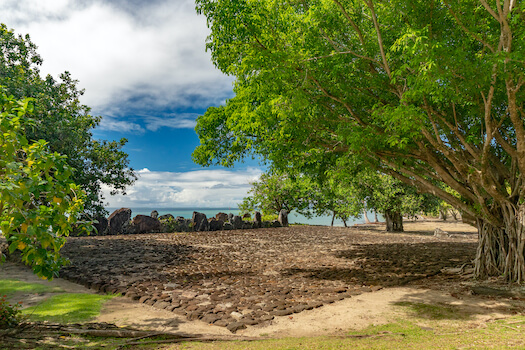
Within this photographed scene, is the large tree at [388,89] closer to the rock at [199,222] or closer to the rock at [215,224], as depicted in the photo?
the rock at [199,222]

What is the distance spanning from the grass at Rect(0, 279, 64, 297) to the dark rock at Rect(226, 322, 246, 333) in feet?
17.6

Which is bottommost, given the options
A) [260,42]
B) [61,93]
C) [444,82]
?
[444,82]

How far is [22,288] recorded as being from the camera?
8977mm

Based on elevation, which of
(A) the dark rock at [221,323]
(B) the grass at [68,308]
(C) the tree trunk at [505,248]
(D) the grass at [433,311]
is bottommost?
(A) the dark rock at [221,323]

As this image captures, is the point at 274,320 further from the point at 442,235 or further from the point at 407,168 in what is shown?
the point at 442,235

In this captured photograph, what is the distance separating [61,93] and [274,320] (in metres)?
18.5

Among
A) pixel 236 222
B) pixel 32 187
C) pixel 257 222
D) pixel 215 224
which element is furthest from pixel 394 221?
pixel 32 187

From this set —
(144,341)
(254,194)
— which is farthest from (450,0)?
(254,194)

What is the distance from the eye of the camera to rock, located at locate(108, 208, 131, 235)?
21.7 meters

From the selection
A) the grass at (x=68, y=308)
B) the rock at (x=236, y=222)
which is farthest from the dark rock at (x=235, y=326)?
the rock at (x=236, y=222)

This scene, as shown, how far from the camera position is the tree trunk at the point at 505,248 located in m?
9.45

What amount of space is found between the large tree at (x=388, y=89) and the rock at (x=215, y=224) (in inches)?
574

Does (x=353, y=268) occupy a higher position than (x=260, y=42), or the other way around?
(x=260, y=42)

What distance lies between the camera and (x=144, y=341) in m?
5.71
